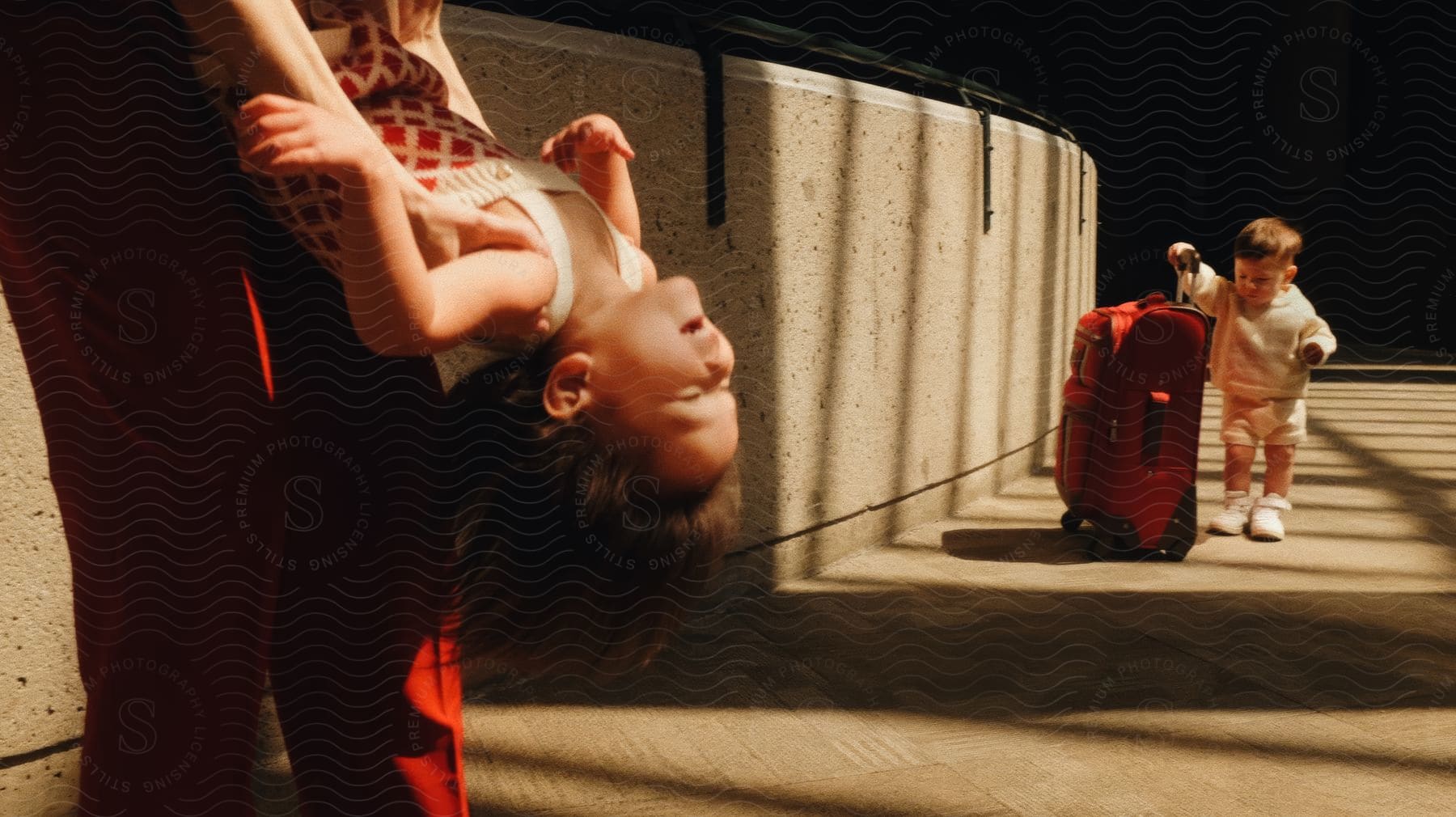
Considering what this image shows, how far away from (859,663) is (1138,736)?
0.67m

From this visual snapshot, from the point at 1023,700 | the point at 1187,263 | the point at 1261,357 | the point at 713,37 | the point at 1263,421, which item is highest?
the point at 713,37

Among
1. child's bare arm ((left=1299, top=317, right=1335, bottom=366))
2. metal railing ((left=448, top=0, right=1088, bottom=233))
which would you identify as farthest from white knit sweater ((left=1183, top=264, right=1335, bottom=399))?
metal railing ((left=448, top=0, right=1088, bottom=233))

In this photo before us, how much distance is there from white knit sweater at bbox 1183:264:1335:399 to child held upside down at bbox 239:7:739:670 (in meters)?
3.72

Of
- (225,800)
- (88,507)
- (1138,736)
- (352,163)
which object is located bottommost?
(1138,736)

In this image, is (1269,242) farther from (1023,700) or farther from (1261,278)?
(1023,700)

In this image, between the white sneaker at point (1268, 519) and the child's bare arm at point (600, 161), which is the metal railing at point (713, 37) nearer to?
the child's bare arm at point (600, 161)

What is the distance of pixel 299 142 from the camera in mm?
695

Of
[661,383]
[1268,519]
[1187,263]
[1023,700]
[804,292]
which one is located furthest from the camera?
[1268,519]

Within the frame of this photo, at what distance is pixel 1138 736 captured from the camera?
246 cm

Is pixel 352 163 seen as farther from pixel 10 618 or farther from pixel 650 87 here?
pixel 650 87

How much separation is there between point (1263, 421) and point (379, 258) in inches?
161

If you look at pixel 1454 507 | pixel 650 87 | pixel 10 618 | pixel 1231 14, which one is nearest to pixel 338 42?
pixel 10 618

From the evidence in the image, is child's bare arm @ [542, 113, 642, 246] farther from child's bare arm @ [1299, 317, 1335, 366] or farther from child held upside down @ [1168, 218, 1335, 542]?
child's bare arm @ [1299, 317, 1335, 366]

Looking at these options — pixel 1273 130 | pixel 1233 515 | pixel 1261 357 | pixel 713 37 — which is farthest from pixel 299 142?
pixel 1273 130
